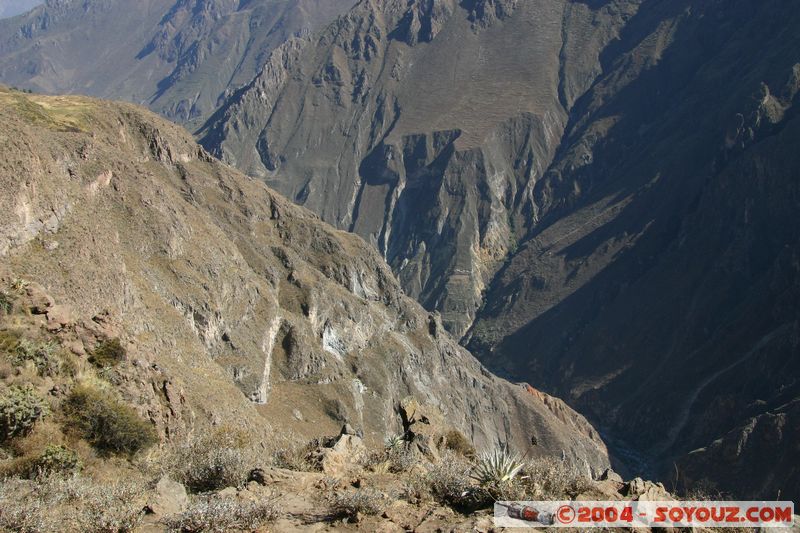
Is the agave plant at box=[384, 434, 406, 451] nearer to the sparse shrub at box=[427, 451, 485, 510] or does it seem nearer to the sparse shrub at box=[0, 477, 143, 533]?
the sparse shrub at box=[427, 451, 485, 510]

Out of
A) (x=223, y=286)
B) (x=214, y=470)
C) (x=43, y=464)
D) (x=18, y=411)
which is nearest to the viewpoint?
(x=43, y=464)

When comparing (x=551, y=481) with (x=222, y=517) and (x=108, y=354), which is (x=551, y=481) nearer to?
(x=222, y=517)

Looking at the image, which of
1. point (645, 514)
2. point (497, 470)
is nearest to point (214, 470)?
point (497, 470)

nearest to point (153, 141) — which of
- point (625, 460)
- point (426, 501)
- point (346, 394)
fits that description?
point (346, 394)

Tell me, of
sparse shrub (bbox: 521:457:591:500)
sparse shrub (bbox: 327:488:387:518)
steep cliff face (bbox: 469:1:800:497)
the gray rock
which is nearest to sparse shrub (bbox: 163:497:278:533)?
the gray rock

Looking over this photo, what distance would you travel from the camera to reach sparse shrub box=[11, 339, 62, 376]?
1807 cm

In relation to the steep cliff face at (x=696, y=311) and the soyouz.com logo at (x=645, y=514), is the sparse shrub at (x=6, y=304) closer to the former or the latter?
the soyouz.com logo at (x=645, y=514)

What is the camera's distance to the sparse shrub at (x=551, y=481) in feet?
44.2

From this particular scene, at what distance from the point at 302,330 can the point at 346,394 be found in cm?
918

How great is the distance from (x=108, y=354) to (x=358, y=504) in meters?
11.5

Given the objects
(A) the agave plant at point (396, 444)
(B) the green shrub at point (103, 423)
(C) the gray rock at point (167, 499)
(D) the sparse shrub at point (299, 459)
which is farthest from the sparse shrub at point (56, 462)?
(A) the agave plant at point (396, 444)

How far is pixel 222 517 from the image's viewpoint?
11406 millimetres

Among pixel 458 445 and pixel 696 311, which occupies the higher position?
pixel 696 311

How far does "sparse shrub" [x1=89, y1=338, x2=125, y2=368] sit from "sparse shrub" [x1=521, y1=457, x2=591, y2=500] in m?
12.8
